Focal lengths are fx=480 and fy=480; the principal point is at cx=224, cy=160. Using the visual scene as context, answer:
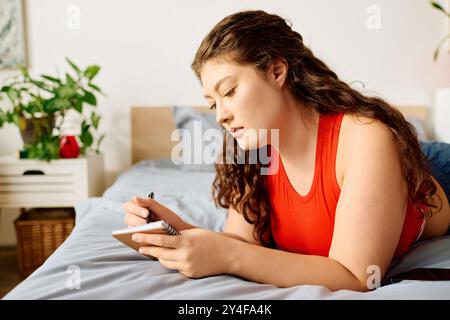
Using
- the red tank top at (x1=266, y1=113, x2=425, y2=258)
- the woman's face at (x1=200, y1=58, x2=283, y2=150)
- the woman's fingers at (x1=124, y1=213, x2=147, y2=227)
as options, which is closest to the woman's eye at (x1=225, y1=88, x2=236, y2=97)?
the woman's face at (x1=200, y1=58, x2=283, y2=150)

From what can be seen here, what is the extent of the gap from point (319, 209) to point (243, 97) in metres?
0.28

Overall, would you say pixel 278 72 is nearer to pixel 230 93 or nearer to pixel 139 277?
pixel 230 93

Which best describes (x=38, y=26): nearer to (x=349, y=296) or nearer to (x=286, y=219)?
(x=286, y=219)

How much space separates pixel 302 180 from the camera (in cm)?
103

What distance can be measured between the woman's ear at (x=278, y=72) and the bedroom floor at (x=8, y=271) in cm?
160

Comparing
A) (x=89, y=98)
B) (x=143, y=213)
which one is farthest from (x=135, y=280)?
(x=89, y=98)

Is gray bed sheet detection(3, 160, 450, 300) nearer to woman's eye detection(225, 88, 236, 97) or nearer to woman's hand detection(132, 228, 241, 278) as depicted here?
woman's hand detection(132, 228, 241, 278)

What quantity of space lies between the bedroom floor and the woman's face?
4.98 feet

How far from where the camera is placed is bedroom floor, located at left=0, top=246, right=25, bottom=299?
2.11m

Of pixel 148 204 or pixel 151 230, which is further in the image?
pixel 148 204

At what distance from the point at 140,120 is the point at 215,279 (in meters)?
1.95
